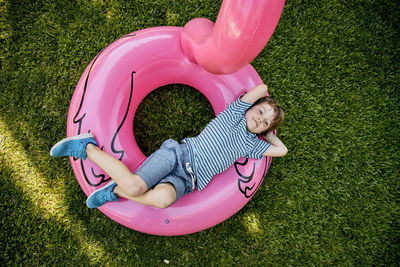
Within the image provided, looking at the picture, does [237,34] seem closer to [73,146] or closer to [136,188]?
[136,188]

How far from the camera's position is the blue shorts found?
1.89 meters

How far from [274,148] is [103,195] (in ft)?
4.48

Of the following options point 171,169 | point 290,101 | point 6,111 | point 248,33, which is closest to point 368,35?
point 290,101

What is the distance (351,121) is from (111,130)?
2.43m

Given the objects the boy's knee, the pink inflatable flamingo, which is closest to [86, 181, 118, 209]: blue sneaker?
the boy's knee

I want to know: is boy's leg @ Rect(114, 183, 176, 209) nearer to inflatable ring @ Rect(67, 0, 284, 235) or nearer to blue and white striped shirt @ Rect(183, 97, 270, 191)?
inflatable ring @ Rect(67, 0, 284, 235)

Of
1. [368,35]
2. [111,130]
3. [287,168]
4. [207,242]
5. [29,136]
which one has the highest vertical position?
[368,35]

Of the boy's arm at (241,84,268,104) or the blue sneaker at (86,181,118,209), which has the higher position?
the boy's arm at (241,84,268,104)

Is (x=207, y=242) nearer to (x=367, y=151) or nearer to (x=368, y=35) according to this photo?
(x=367, y=151)

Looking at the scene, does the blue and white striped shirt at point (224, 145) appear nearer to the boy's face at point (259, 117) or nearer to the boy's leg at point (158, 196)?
the boy's face at point (259, 117)

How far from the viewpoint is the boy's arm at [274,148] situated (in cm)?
212

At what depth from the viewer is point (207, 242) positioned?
256 centimetres

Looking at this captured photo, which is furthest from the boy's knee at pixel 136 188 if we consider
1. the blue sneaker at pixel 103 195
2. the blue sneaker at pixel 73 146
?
the blue sneaker at pixel 73 146

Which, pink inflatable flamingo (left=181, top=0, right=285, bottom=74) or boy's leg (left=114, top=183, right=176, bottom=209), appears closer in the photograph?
pink inflatable flamingo (left=181, top=0, right=285, bottom=74)
